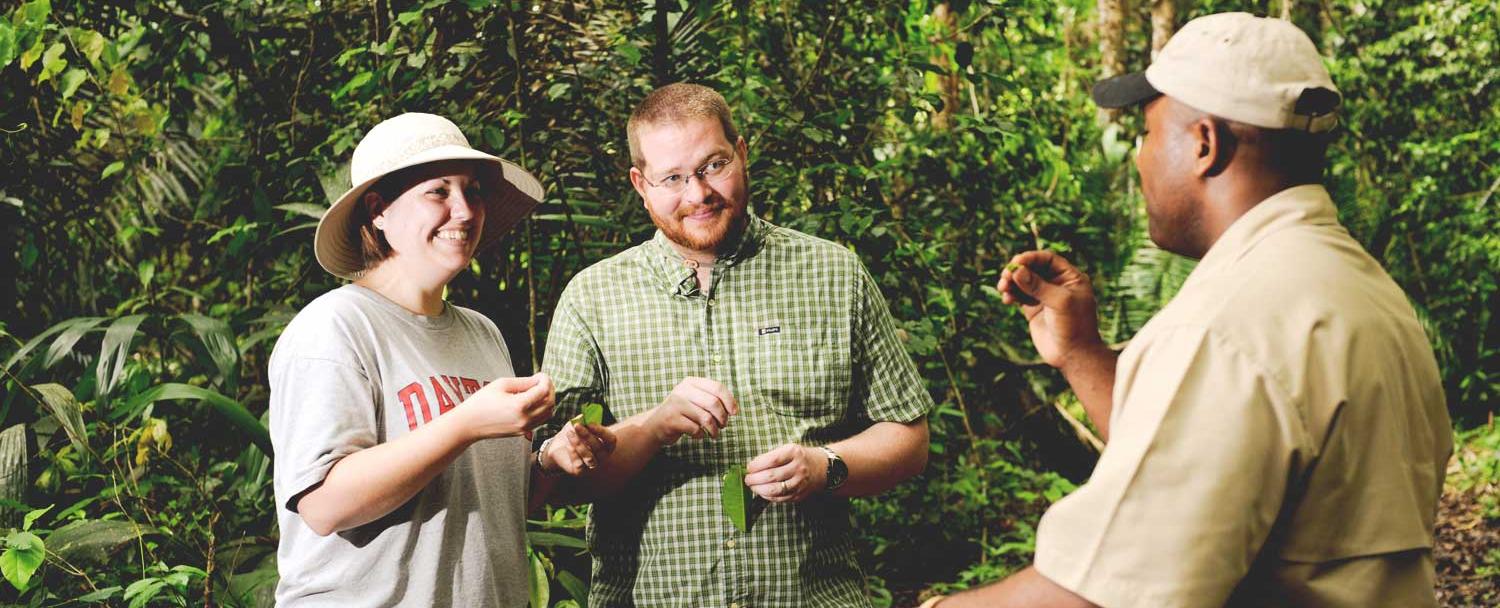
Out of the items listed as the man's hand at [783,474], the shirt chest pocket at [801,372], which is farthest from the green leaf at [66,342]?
the man's hand at [783,474]

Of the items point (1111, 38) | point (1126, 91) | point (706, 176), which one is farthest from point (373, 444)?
point (1111, 38)

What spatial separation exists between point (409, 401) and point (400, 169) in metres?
0.48

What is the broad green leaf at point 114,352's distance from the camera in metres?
3.41

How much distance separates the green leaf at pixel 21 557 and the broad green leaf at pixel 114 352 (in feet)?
2.45

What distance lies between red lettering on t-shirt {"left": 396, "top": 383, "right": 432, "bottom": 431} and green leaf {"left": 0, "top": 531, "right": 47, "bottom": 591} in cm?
131

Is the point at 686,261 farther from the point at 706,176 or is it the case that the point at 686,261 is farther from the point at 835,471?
the point at 835,471

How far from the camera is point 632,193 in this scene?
4082 mm

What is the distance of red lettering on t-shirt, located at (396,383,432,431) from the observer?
6.76 feet

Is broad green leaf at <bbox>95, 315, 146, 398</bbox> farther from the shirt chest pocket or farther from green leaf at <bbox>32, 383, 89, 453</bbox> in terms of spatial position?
the shirt chest pocket

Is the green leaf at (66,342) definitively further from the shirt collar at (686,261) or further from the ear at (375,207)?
the shirt collar at (686,261)

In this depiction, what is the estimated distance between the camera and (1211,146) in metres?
1.61

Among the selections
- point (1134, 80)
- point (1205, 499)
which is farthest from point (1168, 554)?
point (1134, 80)

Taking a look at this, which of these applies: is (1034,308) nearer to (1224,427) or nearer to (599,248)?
(1224,427)

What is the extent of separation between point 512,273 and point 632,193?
561 mm
